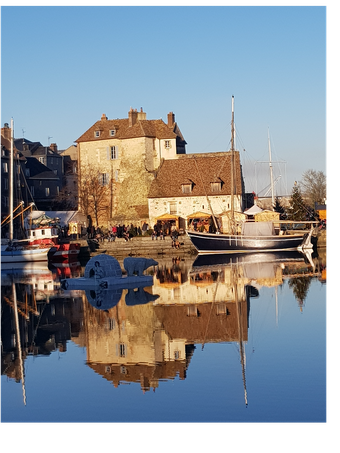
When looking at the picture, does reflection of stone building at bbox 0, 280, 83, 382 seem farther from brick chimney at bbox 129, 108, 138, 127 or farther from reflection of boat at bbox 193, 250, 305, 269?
brick chimney at bbox 129, 108, 138, 127

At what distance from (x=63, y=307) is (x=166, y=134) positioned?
48.4m

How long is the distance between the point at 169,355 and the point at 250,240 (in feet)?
140

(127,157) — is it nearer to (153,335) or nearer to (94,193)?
(94,193)

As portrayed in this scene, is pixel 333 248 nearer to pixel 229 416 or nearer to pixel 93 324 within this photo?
pixel 229 416

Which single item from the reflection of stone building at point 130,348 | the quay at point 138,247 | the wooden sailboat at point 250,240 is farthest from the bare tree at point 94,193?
the reflection of stone building at point 130,348

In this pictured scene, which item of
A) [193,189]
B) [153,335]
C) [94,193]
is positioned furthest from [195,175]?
[153,335]

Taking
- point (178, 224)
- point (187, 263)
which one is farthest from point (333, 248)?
point (178, 224)

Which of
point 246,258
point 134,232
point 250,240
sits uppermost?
point 134,232

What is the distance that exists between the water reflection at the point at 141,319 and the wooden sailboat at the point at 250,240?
1626 centimetres

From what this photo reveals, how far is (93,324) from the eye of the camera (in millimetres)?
23141

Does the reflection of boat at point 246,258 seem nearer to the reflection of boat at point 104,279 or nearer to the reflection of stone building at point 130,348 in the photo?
the reflection of boat at point 104,279

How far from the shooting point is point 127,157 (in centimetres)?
7431

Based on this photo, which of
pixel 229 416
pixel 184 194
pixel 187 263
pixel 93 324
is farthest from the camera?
pixel 184 194

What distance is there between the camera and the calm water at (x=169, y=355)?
13.1 m
